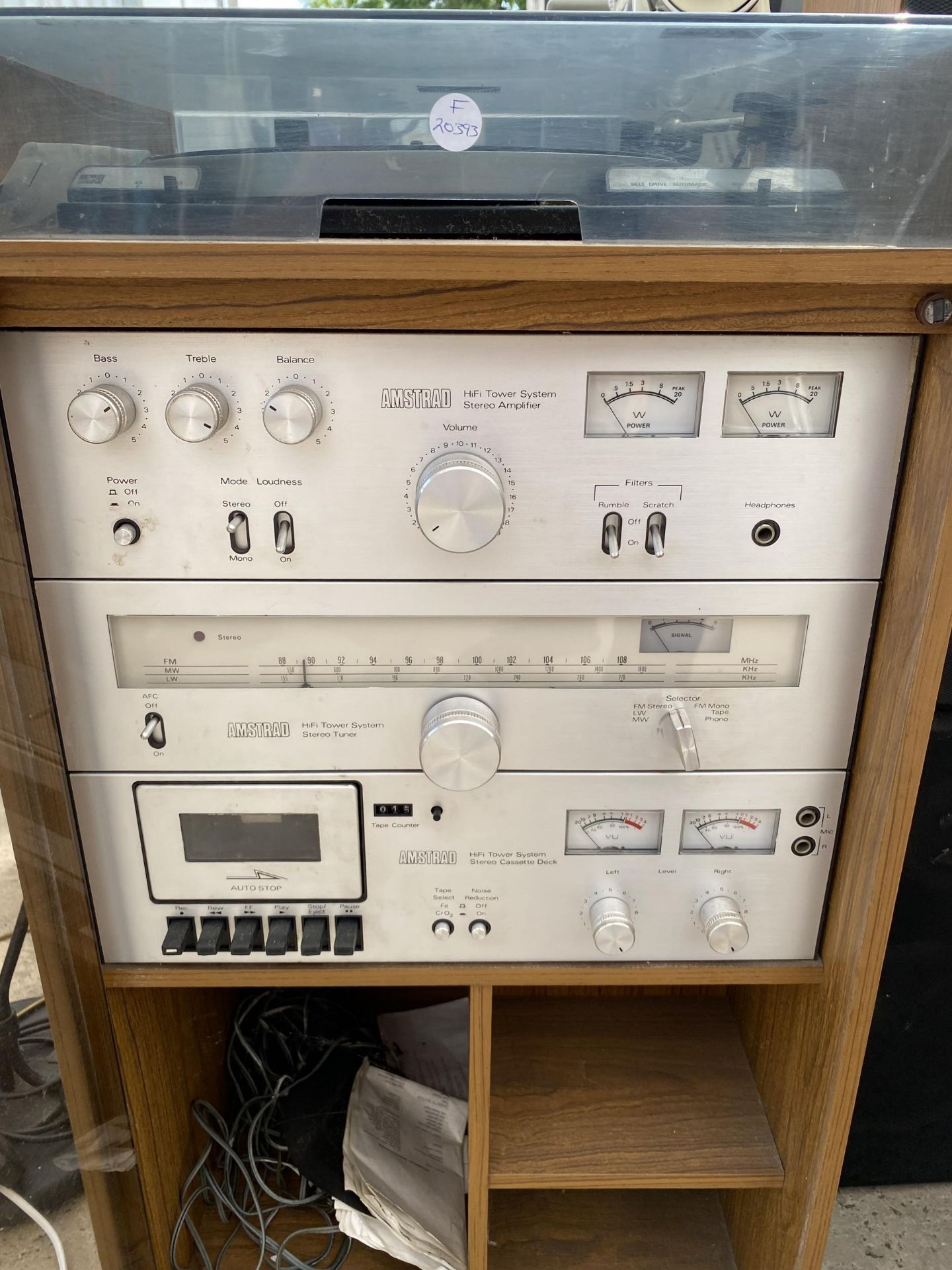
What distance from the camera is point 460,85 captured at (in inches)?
22.2

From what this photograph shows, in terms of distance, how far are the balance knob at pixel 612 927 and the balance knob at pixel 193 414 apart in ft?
1.45

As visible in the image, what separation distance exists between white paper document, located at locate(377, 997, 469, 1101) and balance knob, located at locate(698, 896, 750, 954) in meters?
0.44

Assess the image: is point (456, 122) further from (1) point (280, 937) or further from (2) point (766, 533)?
(1) point (280, 937)

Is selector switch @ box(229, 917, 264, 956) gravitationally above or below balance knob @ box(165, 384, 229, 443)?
below

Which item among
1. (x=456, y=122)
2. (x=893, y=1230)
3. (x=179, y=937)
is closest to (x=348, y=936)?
(x=179, y=937)

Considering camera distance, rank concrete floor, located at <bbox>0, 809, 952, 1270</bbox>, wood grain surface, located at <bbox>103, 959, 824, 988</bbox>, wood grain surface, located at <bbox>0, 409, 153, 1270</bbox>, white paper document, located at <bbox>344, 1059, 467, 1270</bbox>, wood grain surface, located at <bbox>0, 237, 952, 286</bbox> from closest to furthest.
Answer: wood grain surface, located at <bbox>0, 237, 952, 286</bbox>, wood grain surface, located at <bbox>0, 409, 153, 1270</bbox>, wood grain surface, located at <bbox>103, 959, 824, 988</bbox>, white paper document, located at <bbox>344, 1059, 467, 1270</bbox>, concrete floor, located at <bbox>0, 809, 952, 1270</bbox>

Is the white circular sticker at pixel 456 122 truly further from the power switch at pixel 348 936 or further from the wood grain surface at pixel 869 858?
the power switch at pixel 348 936

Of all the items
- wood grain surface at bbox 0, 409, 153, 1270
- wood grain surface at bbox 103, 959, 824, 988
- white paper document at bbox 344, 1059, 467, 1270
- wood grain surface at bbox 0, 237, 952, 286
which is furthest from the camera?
white paper document at bbox 344, 1059, 467, 1270

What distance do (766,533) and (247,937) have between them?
48 centimetres

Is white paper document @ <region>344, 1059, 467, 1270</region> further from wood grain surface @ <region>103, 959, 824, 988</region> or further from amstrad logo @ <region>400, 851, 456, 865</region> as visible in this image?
amstrad logo @ <region>400, 851, 456, 865</region>

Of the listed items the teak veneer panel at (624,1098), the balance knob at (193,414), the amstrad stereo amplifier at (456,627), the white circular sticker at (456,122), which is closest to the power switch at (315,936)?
the amstrad stereo amplifier at (456,627)

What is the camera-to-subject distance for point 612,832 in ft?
2.33

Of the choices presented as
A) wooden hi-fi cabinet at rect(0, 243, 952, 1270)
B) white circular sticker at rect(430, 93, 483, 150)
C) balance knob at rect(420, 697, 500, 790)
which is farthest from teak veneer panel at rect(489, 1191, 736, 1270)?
white circular sticker at rect(430, 93, 483, 150)

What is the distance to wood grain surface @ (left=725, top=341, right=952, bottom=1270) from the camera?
1.93 feet
